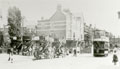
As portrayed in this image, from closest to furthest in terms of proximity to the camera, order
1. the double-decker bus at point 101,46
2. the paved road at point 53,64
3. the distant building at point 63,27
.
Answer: the paved road at point 53,64 < the distant building at point 63,27 < the double-decker bus at point 101,46

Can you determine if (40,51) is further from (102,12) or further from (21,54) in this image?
(102,12)

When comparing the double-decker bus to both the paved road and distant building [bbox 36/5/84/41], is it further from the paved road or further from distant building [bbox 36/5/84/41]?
the paved road

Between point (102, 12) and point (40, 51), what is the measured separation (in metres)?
3.28

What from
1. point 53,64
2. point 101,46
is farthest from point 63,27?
point 53,64

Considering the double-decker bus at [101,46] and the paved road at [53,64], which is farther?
the double-decker bus at [101,46]

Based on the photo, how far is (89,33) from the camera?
1552 cm

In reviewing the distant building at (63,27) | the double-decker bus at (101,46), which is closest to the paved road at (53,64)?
the distant building at (63,27)

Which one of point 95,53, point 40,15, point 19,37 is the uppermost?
point 40,15

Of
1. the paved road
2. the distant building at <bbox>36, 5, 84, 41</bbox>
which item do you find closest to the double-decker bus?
the distant building at <bbox>36, 5, 84, 41</bbox>

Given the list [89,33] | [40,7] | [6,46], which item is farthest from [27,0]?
[89,33]

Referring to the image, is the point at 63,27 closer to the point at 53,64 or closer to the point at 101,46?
the point at 101,46

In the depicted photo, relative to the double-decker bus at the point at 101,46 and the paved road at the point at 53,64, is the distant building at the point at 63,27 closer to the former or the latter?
the double-decker bus at the point at 101,46

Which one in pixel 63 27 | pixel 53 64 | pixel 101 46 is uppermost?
pixel 63 27

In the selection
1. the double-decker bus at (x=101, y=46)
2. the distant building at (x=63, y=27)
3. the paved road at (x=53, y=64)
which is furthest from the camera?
the double-decker bus at (x=101, y=46)
